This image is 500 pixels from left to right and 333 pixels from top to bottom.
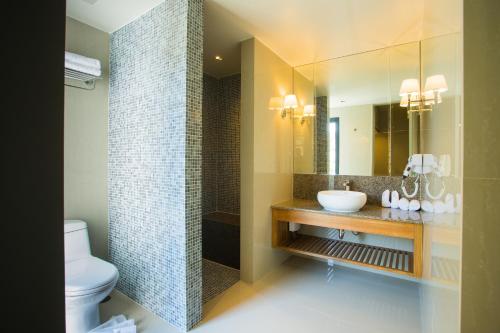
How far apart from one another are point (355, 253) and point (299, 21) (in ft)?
7.49

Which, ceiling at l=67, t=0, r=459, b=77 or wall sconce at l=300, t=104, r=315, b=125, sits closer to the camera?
ceiling at l=67, t=0, r=459, b=77

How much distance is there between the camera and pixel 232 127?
340cm

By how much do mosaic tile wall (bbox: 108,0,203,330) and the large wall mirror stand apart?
1614 millimetres

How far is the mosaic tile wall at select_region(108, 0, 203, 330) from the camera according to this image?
5.47ft

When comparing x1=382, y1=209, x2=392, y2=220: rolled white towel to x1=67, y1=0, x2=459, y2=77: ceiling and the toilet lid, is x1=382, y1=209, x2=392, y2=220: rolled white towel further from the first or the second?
the toilet lid

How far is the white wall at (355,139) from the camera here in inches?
99.6

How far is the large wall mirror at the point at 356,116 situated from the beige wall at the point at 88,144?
2.18m

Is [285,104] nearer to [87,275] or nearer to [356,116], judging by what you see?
[356,116]

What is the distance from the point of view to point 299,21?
1975 mm

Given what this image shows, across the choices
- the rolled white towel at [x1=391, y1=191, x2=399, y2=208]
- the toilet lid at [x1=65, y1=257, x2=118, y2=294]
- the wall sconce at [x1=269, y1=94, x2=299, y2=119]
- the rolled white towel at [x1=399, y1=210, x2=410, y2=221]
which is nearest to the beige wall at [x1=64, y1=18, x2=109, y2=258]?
the toilet lid at [x1=65, y1=257, x2=118, y2=294]

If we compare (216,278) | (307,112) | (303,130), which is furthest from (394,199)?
(216,278)

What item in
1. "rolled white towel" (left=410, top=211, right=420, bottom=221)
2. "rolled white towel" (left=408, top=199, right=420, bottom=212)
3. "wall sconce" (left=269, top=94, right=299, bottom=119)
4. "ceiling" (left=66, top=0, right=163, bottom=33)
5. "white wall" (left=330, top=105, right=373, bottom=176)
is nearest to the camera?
"ceiling" (left=66, top=0, right=163, bottom=33)

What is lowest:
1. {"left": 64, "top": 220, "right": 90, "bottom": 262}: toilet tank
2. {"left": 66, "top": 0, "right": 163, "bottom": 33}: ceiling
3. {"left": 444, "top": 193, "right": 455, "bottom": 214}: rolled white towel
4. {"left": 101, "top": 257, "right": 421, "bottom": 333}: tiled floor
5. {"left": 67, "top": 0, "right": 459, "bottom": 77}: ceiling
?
{"left": 101, "top": 257, "right": 421, "bottom": 333}: tiled floor

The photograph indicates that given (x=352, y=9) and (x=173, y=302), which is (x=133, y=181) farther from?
(x=352, y=9)
